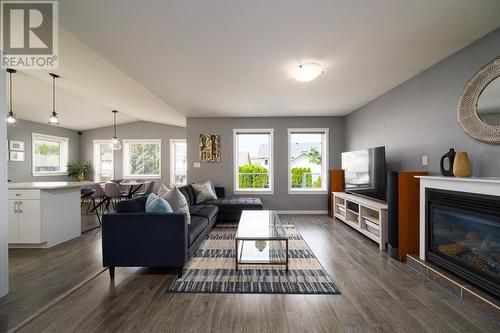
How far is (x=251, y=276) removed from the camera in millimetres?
2514

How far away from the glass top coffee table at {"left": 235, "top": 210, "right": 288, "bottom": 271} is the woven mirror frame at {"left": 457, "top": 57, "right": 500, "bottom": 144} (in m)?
2.16

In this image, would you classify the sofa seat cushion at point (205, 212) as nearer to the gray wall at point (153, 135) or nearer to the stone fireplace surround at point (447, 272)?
the stone fireplace surround at point (447, 272)

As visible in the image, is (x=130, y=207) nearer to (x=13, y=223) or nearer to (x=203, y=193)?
(x=13, y=223)

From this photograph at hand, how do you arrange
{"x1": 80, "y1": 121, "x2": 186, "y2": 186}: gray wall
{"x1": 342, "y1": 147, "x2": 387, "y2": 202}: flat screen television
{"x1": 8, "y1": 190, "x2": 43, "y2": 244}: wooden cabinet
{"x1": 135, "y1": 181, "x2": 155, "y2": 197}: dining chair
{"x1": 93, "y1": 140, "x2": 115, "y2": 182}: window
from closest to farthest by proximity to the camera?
{"x1": 8, "y1": 190, "x2": 43, "y2": 244}: wooden cabinet < {"x1": 342, "y1": 147, "x2": 387, "y2": 202}: flat screen television < {"x1": 135, "y1": 181, "x2": 155, "y2": 197}: dining chair < {"x1": 80, "y1": 121, "x2": 186, "y2": 186}: gray wall < {"x1": 93, "y1": 140, "x2": 115, "y2": 182}: window

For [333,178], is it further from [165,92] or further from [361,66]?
[165,92]

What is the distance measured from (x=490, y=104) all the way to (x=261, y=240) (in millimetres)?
2573

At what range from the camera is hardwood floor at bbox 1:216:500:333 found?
1.74 metres

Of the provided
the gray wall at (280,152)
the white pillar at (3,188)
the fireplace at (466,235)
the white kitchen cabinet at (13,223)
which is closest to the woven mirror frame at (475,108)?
the fireplace at (466,235)

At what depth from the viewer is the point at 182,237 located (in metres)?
2.47

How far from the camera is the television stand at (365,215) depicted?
10.9 ft

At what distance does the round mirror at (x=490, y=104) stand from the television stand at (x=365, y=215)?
1558 mm

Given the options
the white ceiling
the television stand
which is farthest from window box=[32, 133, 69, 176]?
the television stand

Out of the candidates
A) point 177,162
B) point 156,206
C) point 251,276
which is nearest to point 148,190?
point 177,162

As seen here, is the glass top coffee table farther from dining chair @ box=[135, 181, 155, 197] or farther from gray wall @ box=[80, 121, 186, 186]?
gray wall @ box=[80, 121, 186, 186]
